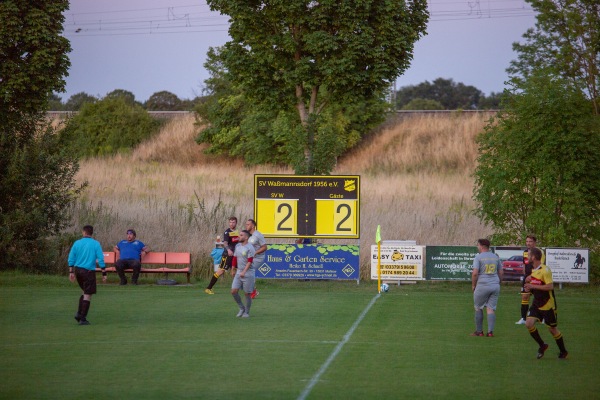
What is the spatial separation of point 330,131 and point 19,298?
12.1 metres

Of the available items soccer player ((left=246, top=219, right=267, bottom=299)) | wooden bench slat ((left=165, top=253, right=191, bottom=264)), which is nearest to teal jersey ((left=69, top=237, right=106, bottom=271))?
soccer player ((left=246, top=219, right=267, bottom=299))

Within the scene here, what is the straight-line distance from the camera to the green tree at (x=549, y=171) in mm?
30516

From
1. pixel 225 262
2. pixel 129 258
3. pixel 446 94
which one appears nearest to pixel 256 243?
pixel 225 262

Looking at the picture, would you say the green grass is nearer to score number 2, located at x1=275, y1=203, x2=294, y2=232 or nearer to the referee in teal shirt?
the referee in teal shirt

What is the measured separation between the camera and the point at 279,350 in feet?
49.8

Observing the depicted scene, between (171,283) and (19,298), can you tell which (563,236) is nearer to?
(171,283)

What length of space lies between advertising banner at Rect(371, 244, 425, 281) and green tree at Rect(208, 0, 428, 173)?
13.2 ft

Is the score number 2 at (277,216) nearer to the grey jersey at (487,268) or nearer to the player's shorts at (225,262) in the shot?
the player's shorts at (225,262)

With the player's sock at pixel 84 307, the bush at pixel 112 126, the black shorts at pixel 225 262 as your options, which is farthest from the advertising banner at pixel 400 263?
the bush at pixel 112 126

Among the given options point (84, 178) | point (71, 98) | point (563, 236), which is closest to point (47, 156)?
point (563, 236)

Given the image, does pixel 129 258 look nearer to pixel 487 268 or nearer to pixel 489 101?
pixel 487 268

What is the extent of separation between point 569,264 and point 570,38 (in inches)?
983

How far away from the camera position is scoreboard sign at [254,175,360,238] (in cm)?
2886

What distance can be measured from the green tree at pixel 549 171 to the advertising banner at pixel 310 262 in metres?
5.52
